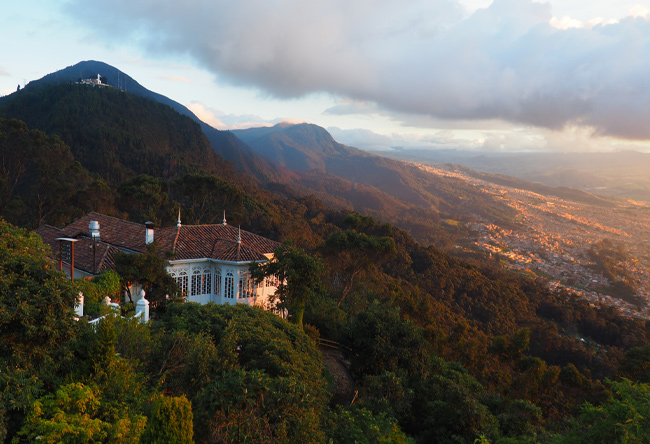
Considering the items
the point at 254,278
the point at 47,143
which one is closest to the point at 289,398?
the point at 254,278

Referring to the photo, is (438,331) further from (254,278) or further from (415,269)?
(415,269)

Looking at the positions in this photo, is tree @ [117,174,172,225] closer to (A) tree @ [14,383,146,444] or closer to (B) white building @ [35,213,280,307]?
(B) white building @ [35,213,280,307]

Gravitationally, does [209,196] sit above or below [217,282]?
above

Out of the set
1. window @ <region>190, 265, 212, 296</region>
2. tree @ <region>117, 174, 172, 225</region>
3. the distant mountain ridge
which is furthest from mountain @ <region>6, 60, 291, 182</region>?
window @ <region>190, 265, 212, 296</region>

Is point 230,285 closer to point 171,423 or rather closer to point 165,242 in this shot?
point 165,242

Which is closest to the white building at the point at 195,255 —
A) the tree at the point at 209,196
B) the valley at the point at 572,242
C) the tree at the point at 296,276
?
the tree at the point at 296,276

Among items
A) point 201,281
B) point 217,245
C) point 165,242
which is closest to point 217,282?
point 201,281
